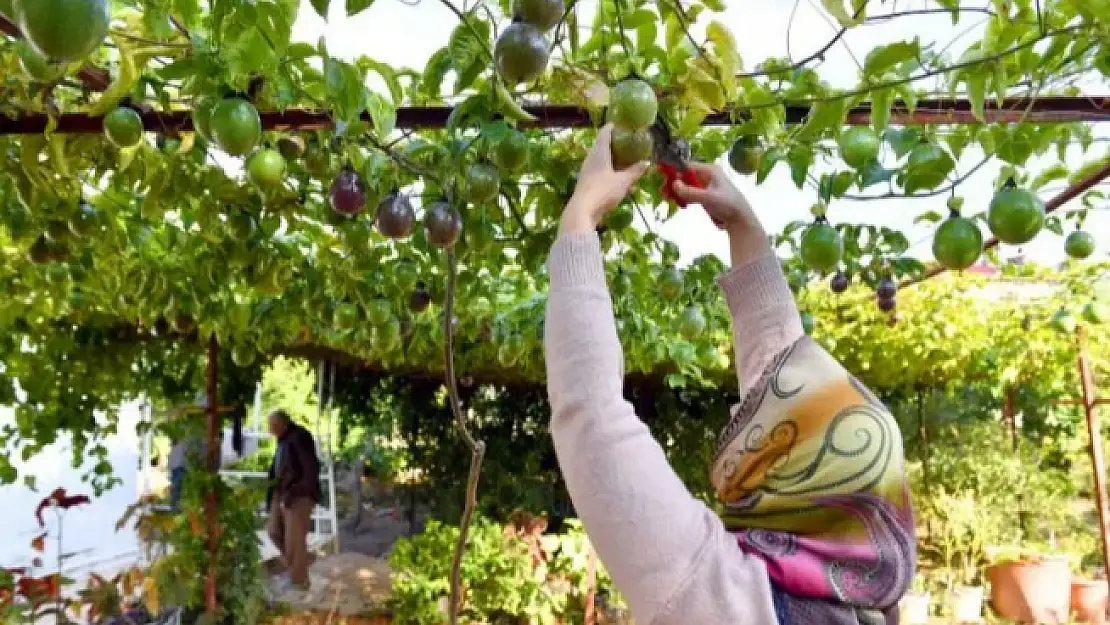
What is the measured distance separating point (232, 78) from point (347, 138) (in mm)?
307

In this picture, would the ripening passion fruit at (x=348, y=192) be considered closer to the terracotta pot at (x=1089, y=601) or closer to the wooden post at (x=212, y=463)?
the wooden post at (x=212, y=463)

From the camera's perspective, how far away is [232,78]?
4.46 ft

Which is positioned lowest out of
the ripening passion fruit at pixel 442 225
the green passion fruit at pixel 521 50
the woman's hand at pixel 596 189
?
the woman's hand at pixel 596 189

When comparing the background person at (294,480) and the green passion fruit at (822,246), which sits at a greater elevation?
the green passion fruit at (822,246)

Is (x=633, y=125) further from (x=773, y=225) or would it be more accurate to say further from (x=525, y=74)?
(x=773, y=225)

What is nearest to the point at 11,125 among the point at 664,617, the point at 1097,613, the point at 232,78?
the point at 232,78

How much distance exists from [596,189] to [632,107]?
13 cm

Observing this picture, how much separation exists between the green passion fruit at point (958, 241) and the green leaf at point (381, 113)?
107cm

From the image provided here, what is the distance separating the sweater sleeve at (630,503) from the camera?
90cm

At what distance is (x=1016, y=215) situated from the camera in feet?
5.09

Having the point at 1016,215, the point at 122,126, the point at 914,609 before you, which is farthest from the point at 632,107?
the point at 914,609

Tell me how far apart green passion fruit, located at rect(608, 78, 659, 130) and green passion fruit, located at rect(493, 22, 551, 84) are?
0.15m

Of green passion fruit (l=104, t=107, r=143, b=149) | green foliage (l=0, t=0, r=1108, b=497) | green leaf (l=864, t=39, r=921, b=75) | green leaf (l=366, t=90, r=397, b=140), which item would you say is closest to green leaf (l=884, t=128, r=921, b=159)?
green foliage (l=0, t=0, r=1108, b=497)

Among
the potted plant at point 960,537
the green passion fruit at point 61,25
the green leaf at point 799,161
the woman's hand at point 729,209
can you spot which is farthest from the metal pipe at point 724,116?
the potted plant at point 960,537
